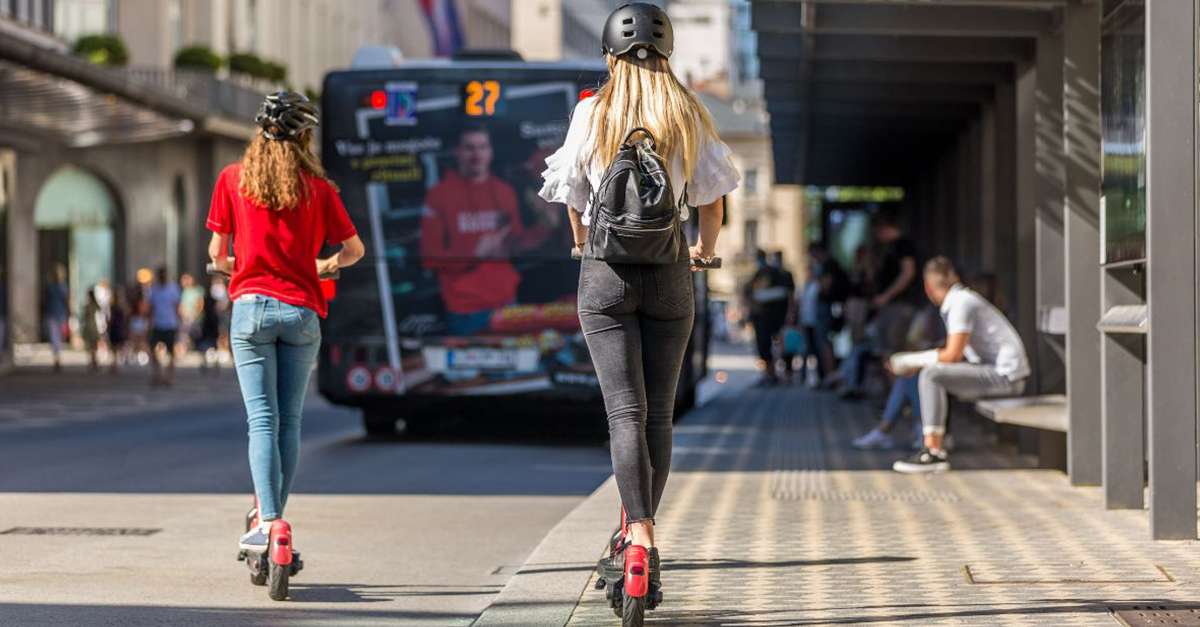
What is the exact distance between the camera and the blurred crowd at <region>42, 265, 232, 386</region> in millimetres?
29359

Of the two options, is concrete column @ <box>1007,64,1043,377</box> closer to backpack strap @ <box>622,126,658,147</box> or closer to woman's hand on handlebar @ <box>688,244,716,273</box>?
woman's hand on handlebar @ <box>688,244,716,273</box>

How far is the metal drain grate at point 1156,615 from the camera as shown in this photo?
234 inches

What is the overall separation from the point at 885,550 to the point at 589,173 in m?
2.58

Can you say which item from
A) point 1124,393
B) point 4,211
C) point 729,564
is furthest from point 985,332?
point 4,211

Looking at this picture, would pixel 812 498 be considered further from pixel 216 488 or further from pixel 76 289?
pixel 76 289

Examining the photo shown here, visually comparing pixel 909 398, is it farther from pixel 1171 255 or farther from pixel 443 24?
pixel 443 24

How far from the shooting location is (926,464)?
40.9 feet

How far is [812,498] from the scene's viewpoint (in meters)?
10.6

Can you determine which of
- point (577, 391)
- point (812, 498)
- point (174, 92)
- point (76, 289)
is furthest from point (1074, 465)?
point (76, 289)

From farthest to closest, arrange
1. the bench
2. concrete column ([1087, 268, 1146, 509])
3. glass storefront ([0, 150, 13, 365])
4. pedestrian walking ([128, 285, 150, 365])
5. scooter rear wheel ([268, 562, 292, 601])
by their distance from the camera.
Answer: glass storefront ([0, 150, 13, 365])
pedestrian walking ([128, 285, 150, 365])
the bench
concrete column ([1087, 268, 1146, 509])
scooter rear wheel ([268, 562, 292, 601])

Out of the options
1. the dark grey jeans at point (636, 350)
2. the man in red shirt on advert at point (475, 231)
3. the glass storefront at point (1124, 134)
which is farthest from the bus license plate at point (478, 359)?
the dark grey jeans at point (636, 350)

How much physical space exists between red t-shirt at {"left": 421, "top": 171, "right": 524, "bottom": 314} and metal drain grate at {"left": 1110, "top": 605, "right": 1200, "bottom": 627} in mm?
9899

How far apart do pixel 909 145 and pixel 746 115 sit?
10757cm

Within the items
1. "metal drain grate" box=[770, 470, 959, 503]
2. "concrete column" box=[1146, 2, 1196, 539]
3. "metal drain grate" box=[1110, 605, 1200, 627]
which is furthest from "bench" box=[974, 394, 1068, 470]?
"metal drain grate" box=[1110, 605, 1200, 627]
